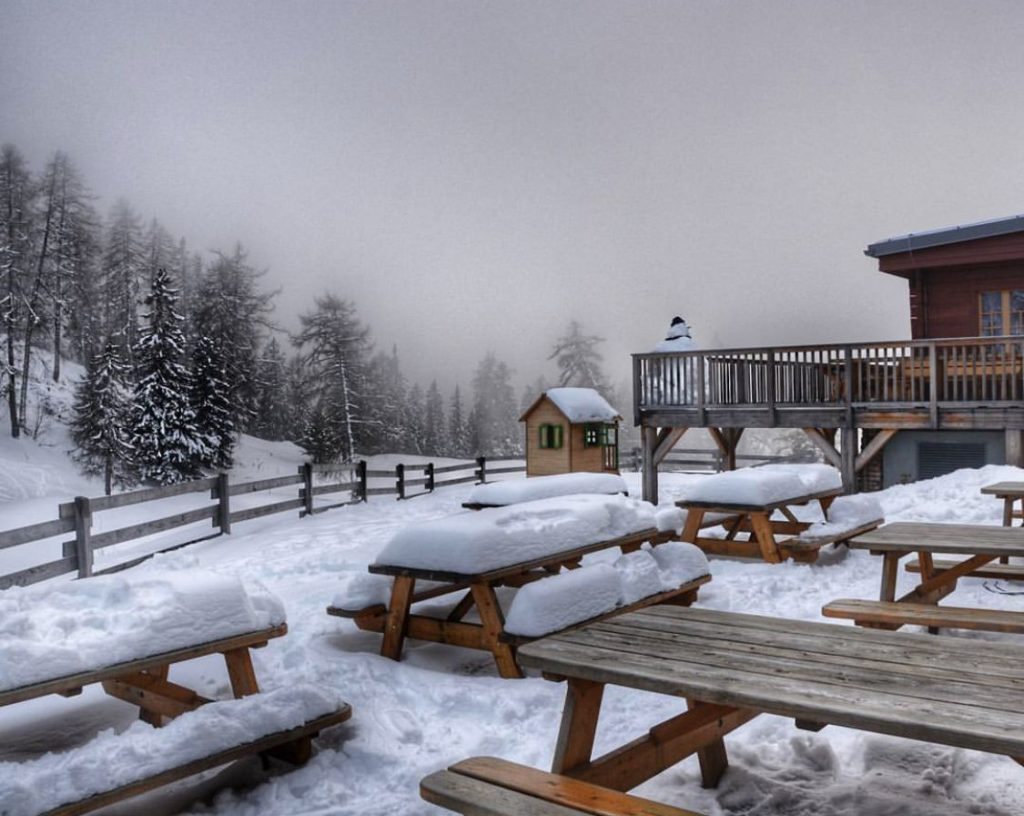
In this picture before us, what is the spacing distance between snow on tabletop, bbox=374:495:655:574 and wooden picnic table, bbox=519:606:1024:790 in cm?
184

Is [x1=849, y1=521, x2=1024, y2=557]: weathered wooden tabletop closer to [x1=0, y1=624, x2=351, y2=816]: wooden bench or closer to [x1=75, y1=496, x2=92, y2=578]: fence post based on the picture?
[x1=0, y1=624, x2=351, y2=816]: wooden bench

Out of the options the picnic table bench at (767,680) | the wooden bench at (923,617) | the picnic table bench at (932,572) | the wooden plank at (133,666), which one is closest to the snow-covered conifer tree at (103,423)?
the wooden plank at (133,666)

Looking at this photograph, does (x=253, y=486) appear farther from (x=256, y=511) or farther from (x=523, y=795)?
(x=523, y=795)

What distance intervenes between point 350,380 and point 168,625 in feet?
94.7

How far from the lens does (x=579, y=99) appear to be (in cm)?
5694

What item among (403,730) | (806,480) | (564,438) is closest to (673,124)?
(564,438)

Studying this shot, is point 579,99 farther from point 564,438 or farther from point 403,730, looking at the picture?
point 403,730

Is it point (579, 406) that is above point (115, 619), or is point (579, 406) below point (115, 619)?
above

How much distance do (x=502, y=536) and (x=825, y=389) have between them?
1065 cm

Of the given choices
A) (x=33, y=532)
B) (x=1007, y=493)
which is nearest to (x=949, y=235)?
(x=1007, y=493)

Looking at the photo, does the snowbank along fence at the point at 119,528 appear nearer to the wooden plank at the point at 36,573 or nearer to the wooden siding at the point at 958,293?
the wooden plank at the point at 36,573

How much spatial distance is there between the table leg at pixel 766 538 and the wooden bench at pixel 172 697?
16.3ft

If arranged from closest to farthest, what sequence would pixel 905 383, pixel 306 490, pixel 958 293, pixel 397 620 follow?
pixel 397 620 < pixel 905 383 < pixel 306 490 < pixel 958 293

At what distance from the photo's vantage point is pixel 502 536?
4953 millimetres
